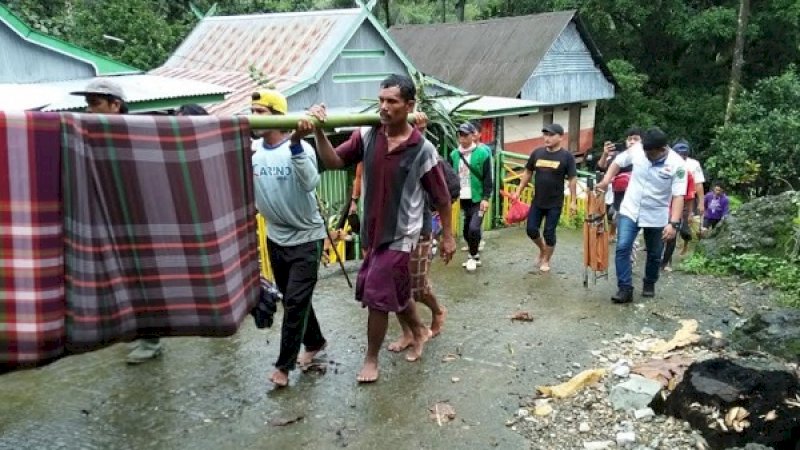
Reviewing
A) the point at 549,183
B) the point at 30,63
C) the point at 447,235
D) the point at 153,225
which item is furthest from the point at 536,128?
the point at 153,225

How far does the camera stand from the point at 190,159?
2639mm

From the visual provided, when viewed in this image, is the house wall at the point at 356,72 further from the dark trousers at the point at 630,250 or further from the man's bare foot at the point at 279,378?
the man's bare foot at the point at 279,378

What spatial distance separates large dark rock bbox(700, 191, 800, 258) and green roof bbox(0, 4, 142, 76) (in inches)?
339

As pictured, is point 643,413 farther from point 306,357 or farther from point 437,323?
point 306,357

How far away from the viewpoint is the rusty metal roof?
12961mm

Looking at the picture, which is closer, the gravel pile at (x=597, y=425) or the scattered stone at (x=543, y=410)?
the gravel pile at (x=597, y=425)

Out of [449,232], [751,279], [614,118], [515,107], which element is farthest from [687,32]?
[449,232]

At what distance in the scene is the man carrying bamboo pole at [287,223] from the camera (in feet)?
13.7

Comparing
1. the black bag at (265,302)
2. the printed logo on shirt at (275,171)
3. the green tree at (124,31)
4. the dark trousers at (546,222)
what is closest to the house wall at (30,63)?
the dark trousers at (546,222)

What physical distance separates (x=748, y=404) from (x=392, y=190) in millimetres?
2317

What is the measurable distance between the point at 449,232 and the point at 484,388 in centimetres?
104

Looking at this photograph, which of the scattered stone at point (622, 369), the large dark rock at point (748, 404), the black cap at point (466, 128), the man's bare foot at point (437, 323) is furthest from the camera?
the black cap at point (466, 128)

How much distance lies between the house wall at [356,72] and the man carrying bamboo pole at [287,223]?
896cm

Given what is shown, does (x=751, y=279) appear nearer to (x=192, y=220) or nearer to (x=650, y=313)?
(x=650, y=313)
